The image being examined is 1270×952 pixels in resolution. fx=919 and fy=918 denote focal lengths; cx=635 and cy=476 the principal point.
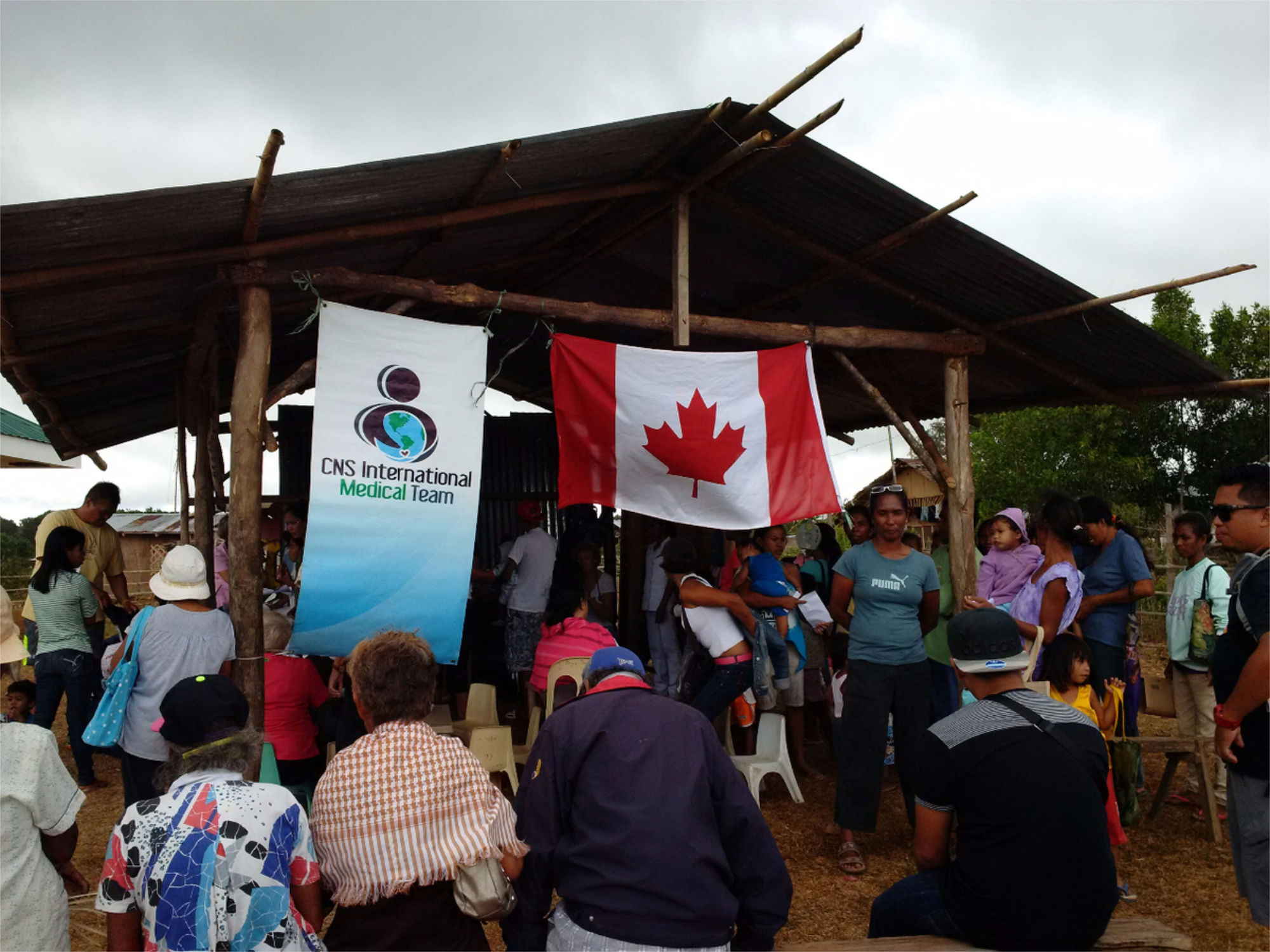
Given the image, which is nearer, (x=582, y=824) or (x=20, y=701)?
(x=582, y=824)

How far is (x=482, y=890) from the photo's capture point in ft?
7.75

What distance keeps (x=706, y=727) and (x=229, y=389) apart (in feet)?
26.0

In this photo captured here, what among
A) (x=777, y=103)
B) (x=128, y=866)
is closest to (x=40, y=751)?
(x=128, y=866)

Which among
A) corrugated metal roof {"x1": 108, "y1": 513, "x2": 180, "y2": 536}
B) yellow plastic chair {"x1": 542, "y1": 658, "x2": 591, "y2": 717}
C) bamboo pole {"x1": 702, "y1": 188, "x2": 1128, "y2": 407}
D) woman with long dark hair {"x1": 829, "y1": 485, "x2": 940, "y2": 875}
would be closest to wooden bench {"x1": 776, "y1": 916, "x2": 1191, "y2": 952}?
woman with long dark hair {"x1": 829, "y1": 485, "x2": 940, "y2": 875}

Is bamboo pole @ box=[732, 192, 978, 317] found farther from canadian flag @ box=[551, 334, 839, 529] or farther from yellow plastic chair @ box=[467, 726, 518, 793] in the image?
Result: yellow plastic chair @ box=[467, 726, 518, 793]

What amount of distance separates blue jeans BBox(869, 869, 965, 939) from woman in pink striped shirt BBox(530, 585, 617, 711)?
2726 mm

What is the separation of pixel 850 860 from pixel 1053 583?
5.83 feet

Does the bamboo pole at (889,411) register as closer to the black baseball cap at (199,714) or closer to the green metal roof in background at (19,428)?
the black baseball cap at (199,714)

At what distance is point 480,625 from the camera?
8.91 metres

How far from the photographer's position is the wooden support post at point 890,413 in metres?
6.23

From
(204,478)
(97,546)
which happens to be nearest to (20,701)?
(97,546)

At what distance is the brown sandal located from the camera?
4645mm

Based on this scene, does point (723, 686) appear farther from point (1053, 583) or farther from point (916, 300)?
point (916, 300)

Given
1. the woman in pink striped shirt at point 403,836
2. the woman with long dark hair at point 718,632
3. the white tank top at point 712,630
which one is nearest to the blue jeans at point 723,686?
the woman with long dark hair at point 718,632
